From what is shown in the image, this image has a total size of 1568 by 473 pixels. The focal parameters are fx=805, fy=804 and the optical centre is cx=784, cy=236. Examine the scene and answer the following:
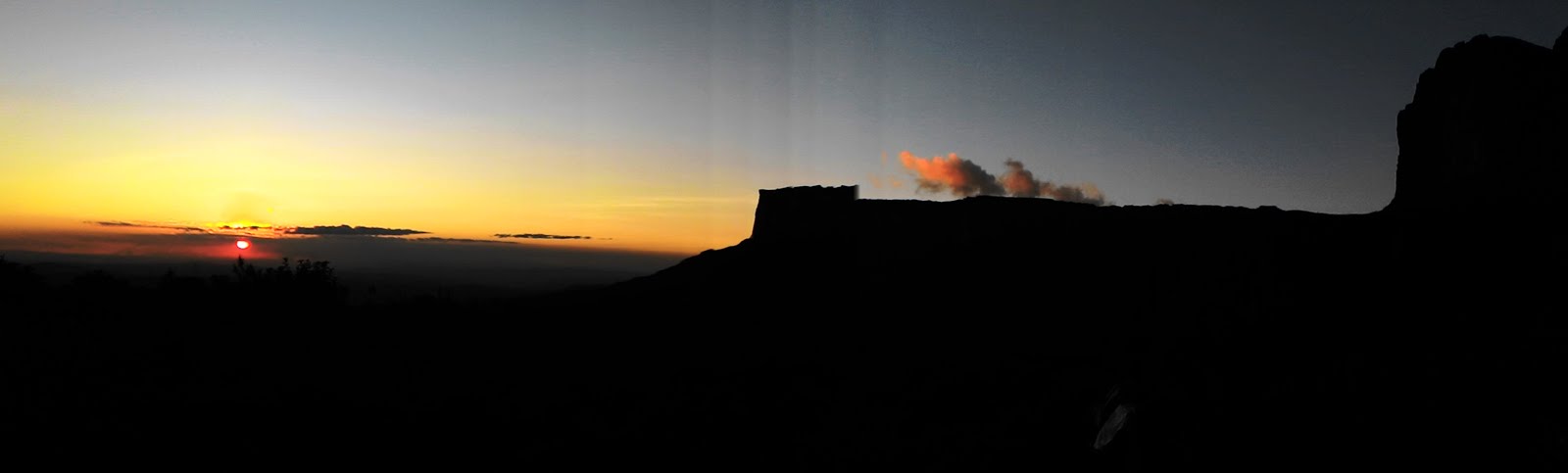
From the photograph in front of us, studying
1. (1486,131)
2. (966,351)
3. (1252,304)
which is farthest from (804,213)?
(1252,304)

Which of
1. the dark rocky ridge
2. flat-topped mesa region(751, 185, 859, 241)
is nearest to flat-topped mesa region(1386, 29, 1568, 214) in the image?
the dark rocky ridge

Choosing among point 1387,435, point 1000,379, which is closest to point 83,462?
point 1000,379

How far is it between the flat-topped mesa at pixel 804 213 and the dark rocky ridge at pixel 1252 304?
225 centimetres

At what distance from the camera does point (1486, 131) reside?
109 ft

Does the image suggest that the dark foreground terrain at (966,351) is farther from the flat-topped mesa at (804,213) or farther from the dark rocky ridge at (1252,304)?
the flat-topped mesa at (804,213)

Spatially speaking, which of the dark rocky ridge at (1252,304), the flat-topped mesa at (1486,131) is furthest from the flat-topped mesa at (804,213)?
the flat-topped mesa at (1486,131)

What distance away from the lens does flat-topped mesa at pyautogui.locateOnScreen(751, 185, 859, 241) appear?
203 ft

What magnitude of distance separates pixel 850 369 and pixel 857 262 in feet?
71.9

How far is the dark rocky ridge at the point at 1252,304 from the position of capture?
14.7 meters

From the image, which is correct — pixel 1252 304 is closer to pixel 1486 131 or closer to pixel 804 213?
pixel 1486 131

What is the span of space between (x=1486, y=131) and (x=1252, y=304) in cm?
2026

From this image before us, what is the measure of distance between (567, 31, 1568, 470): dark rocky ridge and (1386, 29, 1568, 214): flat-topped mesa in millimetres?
95

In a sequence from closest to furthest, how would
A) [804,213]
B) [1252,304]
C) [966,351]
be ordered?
[1252,304] < [966,351] < [804,213]

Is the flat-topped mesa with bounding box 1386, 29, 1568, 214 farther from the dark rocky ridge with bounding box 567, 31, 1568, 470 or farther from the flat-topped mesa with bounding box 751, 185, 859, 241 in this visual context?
the flat-topped mesa with bounding box 751, 185, 859, 241
